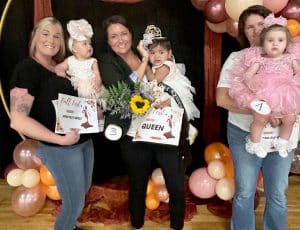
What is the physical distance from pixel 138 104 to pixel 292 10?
100 cm

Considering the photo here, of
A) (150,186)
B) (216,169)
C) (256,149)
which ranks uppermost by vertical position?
(256,149)

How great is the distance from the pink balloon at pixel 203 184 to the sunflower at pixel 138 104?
0.83 m

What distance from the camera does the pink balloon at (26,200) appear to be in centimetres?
291

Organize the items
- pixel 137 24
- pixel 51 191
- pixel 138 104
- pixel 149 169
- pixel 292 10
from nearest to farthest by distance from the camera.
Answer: pixel 138 104
pixel 292 10
pixel 149 169
pixel 137 24
pixel 51 191

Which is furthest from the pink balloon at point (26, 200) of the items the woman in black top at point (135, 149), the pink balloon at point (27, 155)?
the woman in black top at point (135, 149)

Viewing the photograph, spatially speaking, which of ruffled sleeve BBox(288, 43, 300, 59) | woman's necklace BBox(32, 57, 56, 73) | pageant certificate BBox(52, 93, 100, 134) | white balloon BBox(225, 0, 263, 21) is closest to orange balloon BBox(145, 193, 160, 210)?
pageant certificate BBox(52, 93, 100, 134)

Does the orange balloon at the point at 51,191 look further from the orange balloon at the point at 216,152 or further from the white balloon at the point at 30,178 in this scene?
the orange balloon at the point at 216,152

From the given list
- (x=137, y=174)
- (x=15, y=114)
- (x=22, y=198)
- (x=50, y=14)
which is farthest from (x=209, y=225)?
(x=50, y=14)

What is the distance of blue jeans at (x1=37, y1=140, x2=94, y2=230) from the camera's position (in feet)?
7.41

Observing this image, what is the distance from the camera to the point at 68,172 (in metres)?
2.28

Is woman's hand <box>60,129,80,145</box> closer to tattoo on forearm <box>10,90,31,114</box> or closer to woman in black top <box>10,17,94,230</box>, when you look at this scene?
woman in black top <box>10,17,94,230</box>

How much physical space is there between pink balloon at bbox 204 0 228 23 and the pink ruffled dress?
528 mm

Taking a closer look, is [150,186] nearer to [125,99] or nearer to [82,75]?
[125,99]

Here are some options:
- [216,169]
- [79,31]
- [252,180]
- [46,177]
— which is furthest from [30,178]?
[252,180]
